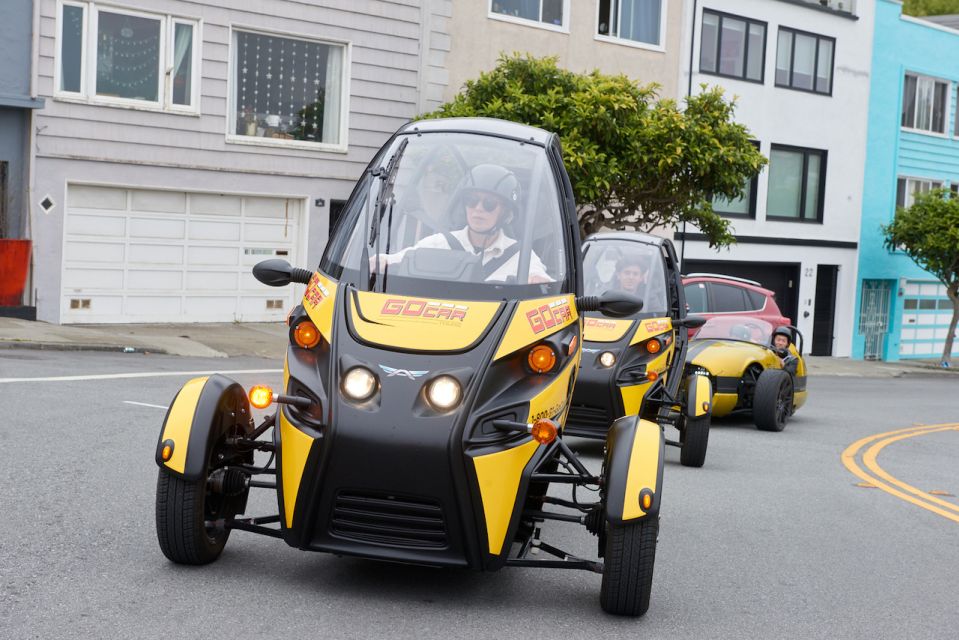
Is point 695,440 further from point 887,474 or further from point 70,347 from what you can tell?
point 70,347

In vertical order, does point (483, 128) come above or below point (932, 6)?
below

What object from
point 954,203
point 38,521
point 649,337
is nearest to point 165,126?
point 649,337

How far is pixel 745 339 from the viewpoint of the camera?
15.2 metres

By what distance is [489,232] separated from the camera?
609 centimetres

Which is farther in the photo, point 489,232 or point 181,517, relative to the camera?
point 489,232

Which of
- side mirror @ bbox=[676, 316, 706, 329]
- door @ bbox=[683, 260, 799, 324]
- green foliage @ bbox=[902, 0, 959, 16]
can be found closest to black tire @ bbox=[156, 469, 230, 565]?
side mirror @ bbox=[676, 316, 706, 329]

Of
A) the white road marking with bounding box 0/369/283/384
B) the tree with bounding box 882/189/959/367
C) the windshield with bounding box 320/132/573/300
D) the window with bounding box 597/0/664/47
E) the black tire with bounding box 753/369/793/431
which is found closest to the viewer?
the windshield with bounding box 320/132/573/300

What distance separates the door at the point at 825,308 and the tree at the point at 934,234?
6.25 ft

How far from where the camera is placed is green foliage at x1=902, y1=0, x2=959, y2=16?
6303 cm

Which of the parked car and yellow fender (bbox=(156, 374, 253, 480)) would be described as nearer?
yellow fender (bbox=(156, 374, 253, 480))

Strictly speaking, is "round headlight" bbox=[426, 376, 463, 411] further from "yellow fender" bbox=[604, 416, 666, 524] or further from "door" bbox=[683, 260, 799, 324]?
"door" bbox=[683, 260, 799, 324]

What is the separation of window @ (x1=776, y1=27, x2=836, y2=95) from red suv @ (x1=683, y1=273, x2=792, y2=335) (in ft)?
48.5

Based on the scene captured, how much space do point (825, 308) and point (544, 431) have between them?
3239cm

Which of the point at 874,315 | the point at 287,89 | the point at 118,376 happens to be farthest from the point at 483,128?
the point at 874,315
